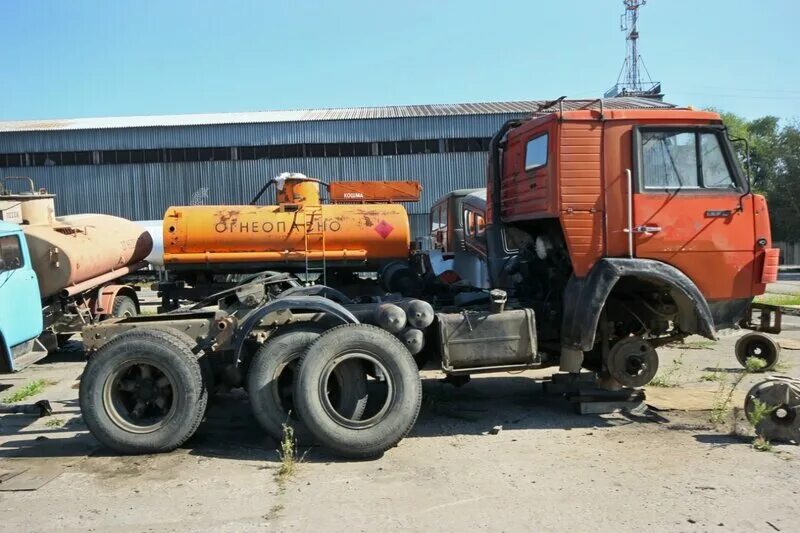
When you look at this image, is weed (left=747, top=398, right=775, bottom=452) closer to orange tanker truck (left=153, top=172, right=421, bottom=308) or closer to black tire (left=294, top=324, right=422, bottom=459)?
Result: black tire (left=294, top=324, right=422, bottom=459)

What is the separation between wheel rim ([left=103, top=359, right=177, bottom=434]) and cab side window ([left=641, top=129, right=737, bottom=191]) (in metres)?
4.63

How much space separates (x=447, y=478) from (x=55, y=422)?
13.9 feet

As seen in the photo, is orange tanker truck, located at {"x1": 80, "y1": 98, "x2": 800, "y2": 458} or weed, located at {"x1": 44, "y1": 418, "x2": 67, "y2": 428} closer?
orange tanker truck, located at {"x1": 80, "y1": 98, "x2": 800, "y2": 458}

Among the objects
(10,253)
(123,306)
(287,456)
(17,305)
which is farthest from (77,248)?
(287,456)

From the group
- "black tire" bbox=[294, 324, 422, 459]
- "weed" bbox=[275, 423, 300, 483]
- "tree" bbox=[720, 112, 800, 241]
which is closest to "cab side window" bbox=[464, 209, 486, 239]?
"black tire" bbox=[294, 324, 422, 459]

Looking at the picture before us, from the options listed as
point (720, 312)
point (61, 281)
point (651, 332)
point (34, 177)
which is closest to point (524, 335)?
point (651, 332)

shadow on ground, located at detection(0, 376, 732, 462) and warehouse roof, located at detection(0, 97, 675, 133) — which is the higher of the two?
warehouse roof, located at detection(0, 97, 675, 133)

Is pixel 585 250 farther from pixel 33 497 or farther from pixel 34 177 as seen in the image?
pixel 34 177

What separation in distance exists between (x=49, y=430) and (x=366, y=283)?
509 cm

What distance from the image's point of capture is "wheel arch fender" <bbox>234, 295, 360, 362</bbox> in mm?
5191

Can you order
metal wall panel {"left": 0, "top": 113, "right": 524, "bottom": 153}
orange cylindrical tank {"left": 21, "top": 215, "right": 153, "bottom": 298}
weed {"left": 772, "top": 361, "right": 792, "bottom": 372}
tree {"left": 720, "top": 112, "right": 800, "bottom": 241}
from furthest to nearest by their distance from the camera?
tree {"left": 720, "top": 112, "right": 800, "bottom": 241} → metal wall panel {"left": 0, "top": 113, "right": 524, "bottom": 153} → orange cylindrical tank {"left": 21, "top": 215, "right": 153, "bottom": 298} → weed {"left": 772, "top": 361, "right": 792, "bottom": 372}

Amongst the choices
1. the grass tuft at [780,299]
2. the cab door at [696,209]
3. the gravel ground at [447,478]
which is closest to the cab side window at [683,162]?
the cab door at [696,209]

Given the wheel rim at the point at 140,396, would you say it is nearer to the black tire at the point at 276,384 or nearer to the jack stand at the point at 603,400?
the black tire at the point at 276,384

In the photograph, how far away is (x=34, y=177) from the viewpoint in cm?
3191
